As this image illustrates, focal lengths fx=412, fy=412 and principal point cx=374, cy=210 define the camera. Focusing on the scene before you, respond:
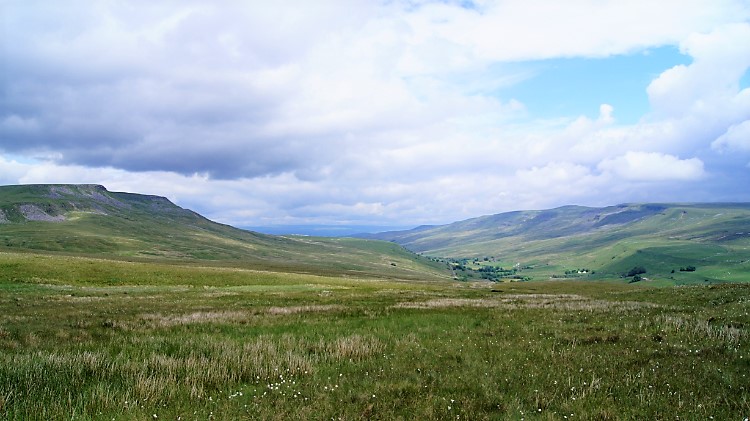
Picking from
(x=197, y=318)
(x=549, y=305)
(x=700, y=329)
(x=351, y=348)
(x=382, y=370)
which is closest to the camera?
(x=382, y=370)

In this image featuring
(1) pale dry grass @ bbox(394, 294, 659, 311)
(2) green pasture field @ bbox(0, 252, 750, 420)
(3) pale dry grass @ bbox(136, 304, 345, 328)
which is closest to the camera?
(2) green pasture field @ bbox(0, 252, 750, 420)

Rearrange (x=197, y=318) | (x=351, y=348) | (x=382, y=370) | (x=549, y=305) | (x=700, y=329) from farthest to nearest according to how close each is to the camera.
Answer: (x=549, y=305), (x=197, y=318), (x=700, y=329), (x=351, y=348), (x=382, y=370)

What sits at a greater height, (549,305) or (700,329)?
(700,329)

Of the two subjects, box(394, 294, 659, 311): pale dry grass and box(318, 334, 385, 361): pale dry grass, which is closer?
box(318, 334, 385, 361): pale dry grass

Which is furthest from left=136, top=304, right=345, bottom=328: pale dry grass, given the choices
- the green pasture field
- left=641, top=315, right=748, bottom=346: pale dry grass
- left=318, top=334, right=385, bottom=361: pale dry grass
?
left=641, top=315, right=748, bottom=346: pale dry grass

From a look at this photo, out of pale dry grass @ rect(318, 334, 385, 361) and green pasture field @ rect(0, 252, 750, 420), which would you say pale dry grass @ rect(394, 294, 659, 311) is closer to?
green pasture field @ rect(0, 252, 750, 420)

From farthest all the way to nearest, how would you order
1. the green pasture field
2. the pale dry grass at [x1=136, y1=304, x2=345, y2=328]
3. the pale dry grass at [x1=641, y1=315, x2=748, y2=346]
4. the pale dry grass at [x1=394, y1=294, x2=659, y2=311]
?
the pale dry grass at [x1=394, y1=294, x2=659, y2=311] → the pale dry grass at [x1=136, y1=304, x2=345, y2=328] → the pale dry grass at [x1=641, y1=315, x2=748, y2=346] → the green pasture field

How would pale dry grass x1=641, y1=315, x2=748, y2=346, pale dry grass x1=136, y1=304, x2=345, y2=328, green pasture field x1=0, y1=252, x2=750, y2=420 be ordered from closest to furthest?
1. green pasture field x1=0, y1=252, x2=750, y2=420
2. pale dry grass x1=641, y1=315, x2=748, y2=346
3. pale dry grass x1=136, y1=304, x2=345, y2=328

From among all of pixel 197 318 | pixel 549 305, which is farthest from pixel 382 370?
pixel 549 305

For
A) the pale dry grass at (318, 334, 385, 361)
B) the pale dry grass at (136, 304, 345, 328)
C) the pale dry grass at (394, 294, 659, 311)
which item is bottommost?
the pale dry grass at (394, 294, 659, 311)

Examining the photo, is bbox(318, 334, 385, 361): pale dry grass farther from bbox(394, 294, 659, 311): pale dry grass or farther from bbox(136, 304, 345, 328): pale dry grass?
→ bbox(394, 294, 659, 311): pale dry grass

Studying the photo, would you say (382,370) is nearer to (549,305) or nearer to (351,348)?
(351,348)

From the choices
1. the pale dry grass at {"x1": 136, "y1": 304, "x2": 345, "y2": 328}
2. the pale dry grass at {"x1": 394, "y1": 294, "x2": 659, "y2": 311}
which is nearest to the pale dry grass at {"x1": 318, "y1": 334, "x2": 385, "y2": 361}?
the pale dry grass at {"x1": 136, "y1": 304, "x2": 345, "y2": 328}

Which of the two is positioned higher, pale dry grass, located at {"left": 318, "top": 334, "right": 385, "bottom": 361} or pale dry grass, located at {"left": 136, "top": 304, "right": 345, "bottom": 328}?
pale dry grass, located at {"left": 318, "top": 334, "right": 385, "bottom": 361}
